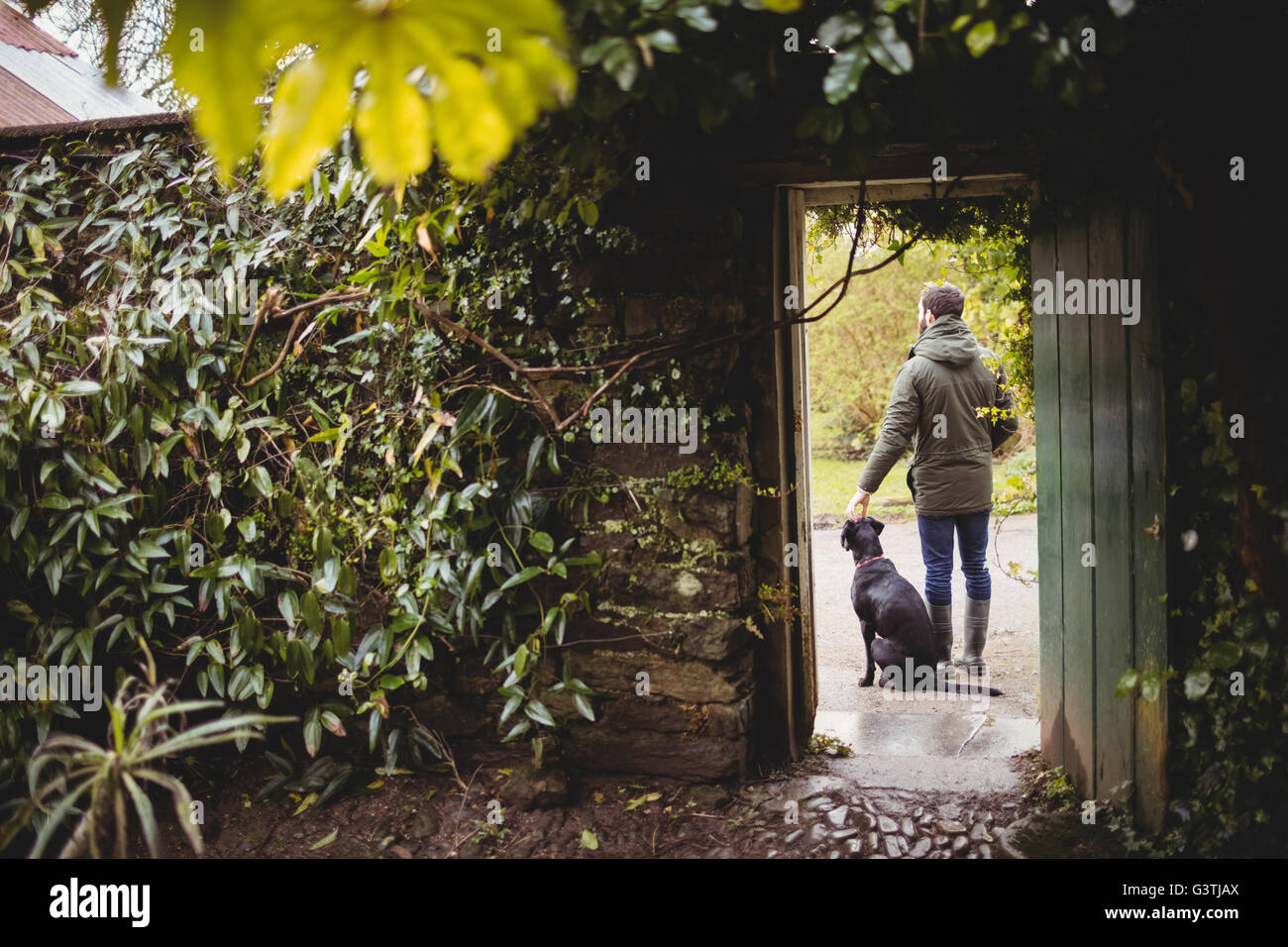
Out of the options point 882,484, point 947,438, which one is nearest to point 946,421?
point 947,438

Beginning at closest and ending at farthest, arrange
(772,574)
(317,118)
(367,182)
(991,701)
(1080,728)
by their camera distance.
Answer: (317,118) < (367,182) < (1080,728) < (772,574) < (991,701)

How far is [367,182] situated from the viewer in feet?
9.35

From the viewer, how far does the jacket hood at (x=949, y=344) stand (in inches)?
169

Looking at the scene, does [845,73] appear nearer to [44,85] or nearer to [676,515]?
[676,515]

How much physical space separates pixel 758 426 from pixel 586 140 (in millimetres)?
1262

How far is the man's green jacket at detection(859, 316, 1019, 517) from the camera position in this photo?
4281mm

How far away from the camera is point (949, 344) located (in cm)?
430

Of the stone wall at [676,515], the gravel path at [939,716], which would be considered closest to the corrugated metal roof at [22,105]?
the stone wall at [676,515]

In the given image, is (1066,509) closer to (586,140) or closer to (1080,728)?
(1080,728)

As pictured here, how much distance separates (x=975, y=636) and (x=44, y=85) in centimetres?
656

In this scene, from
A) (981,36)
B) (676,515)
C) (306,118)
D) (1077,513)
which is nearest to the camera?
(306,118)
